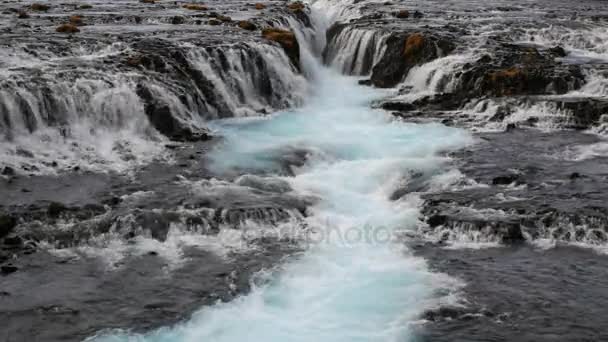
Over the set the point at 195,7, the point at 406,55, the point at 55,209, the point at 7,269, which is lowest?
the point at 7,269

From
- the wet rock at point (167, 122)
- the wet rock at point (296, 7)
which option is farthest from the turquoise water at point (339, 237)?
the wet rock at point (296, 7)

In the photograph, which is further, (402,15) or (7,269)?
(402,15)

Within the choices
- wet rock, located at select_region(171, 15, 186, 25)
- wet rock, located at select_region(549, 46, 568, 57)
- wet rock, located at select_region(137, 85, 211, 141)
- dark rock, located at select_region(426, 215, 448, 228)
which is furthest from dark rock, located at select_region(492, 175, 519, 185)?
wet rock, located at select_region(171, 15, 186, 25)

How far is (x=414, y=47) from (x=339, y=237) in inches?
679

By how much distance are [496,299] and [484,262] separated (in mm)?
1606

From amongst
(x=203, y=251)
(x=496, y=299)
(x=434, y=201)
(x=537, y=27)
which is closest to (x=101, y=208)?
(x=203, y=251)

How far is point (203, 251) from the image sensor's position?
15438 millimetres

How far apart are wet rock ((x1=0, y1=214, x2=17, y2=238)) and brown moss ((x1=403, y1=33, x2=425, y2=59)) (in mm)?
20180

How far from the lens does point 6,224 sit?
1586cm

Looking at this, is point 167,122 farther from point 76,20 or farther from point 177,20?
point 177,20

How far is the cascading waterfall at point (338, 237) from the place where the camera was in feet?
41.9

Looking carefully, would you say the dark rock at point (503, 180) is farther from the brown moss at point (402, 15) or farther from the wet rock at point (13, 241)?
the brown moss at point (402, 15)

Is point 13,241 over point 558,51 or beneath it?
beneath

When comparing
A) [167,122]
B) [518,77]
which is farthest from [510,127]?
[167,122]
